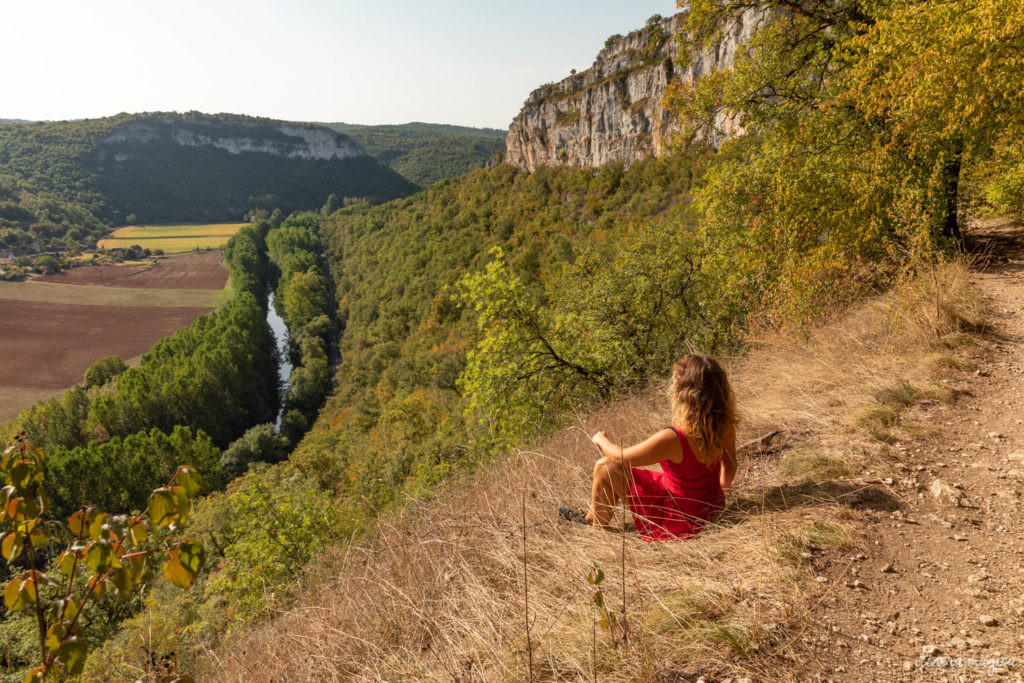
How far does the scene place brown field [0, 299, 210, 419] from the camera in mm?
56000

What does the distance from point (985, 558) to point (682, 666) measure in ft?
5.61

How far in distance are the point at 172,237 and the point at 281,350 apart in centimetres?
9746

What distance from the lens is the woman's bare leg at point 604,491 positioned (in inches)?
130

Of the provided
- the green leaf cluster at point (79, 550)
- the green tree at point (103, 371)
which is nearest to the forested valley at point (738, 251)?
the green leaf cluster at point (79, 550)

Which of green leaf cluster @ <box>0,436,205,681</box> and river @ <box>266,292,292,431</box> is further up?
green leaf cluster @ <box>0,436,205,681</box>

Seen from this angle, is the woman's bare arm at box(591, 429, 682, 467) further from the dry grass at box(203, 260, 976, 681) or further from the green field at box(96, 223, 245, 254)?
the green field at box(96, 223, 245, 254)

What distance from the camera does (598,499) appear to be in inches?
132

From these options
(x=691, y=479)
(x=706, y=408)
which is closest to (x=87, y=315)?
(x=691, y=479)

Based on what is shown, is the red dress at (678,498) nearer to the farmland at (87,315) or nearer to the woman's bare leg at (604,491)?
the woman's bare leg at (604,491)

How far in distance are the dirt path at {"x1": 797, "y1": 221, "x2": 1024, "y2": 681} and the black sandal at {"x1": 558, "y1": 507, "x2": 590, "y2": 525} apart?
1.46m

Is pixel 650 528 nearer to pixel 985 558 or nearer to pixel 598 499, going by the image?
pixel 598 499

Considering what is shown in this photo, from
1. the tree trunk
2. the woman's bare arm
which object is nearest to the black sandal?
the woman's bare arm

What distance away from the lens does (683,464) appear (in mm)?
3164

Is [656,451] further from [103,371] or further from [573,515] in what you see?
[103,371]
